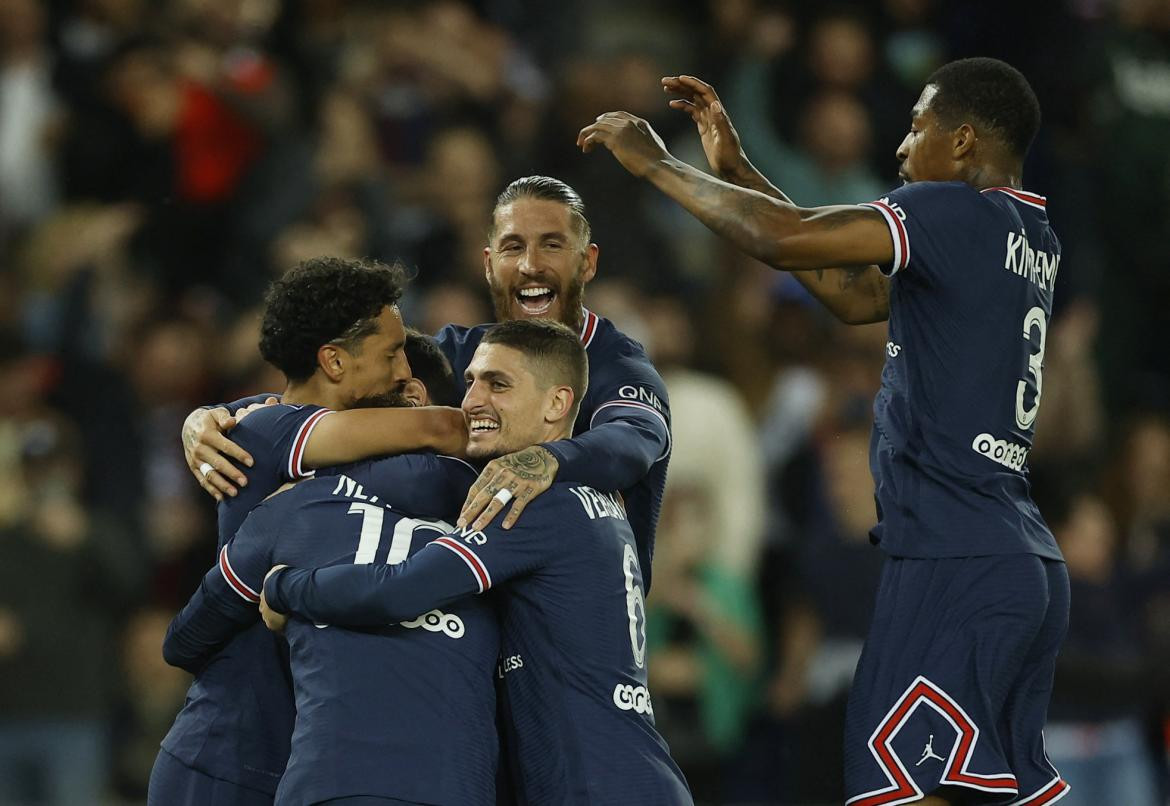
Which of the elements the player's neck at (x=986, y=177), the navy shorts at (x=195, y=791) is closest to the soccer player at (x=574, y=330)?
the navy shorts at (x=195, y=791)

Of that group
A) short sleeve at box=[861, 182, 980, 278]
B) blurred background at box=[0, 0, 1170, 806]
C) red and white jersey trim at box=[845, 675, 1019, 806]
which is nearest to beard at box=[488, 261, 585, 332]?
short sleeve at box=[861, 182, 980, 278]

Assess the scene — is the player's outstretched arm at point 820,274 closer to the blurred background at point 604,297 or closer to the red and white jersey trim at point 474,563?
the red and white jersey trim at point 474,563

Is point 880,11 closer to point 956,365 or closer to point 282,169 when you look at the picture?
point 282,169

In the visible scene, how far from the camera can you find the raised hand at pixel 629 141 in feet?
13.7

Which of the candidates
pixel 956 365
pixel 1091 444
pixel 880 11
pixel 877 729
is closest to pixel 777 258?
pixel 956 365

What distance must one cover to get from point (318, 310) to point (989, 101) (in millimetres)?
1761

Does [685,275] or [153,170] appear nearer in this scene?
[153,170]

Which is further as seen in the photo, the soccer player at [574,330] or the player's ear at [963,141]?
the soccer player at [574,330]

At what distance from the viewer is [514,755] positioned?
13.1ft

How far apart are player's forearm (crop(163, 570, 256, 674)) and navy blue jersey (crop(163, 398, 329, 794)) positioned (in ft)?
0.09

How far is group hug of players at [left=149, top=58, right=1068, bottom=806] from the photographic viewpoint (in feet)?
12.3

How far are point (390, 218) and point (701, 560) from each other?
2430 millimetres

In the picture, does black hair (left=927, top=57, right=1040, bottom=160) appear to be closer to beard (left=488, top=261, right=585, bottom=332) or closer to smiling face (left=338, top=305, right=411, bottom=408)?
beard (left=488, top=261, right=585, bottom=332)

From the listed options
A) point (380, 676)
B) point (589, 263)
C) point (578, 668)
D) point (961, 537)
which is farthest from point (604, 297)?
point (380, 676)
